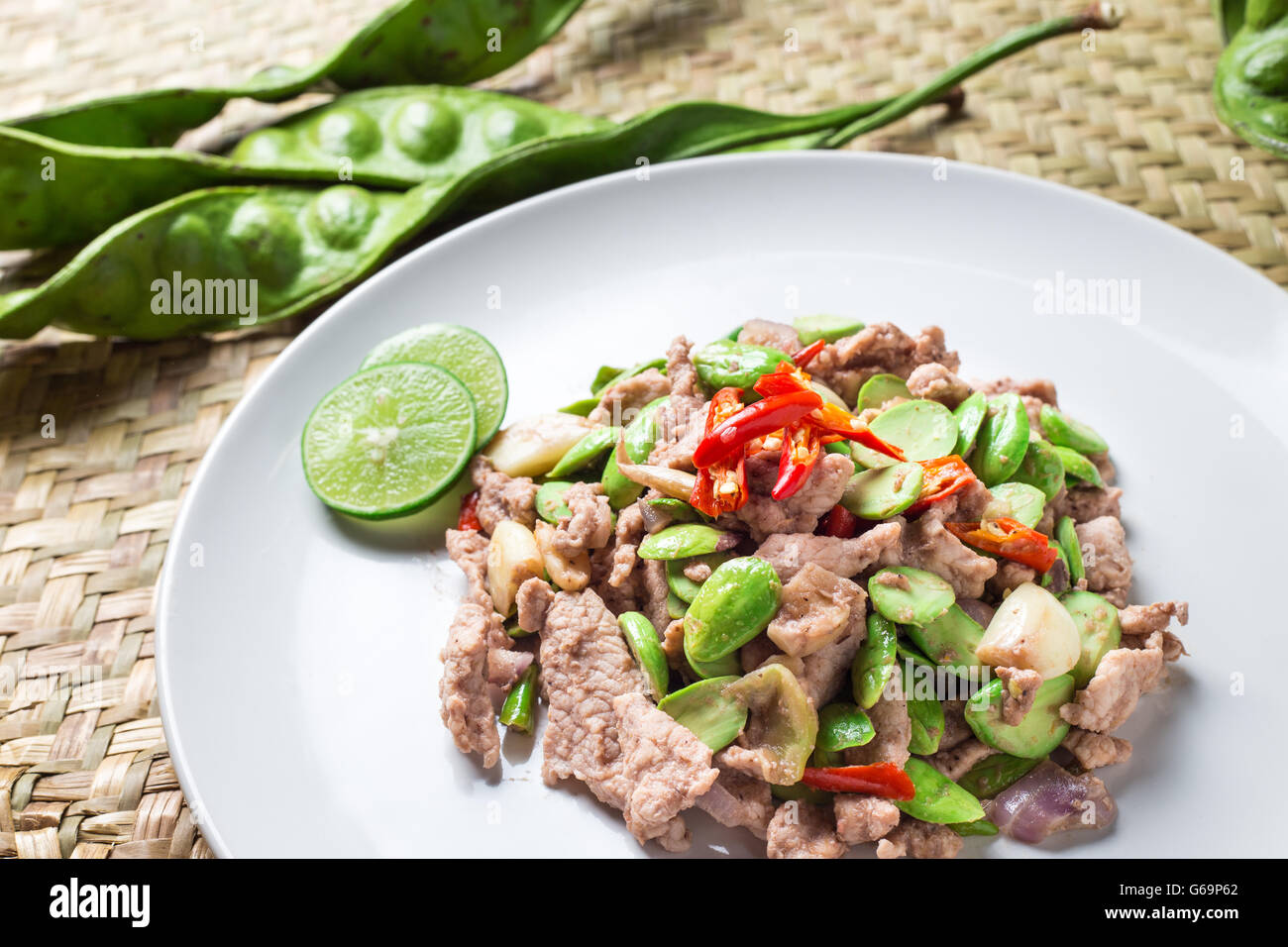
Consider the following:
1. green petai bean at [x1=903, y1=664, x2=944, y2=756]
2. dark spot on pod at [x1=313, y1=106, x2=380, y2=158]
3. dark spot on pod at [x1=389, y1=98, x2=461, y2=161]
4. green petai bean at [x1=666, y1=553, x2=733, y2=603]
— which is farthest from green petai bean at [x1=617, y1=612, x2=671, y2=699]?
dark spot on pod at [x1=313, y1=106, x2=380, y2=158]

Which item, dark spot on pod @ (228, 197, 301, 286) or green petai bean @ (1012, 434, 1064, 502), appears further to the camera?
dark spot on pod @ (228, 197, 301, 286)

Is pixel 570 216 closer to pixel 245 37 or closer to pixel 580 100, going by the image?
pixel 580 100

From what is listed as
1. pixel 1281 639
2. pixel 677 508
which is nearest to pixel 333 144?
pixel 677 508

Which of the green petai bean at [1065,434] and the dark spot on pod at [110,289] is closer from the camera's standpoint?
the green petai bean at [1065,434]

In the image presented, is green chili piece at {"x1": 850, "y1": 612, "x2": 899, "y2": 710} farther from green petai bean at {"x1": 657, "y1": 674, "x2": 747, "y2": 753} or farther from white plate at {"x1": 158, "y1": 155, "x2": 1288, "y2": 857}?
white plate at {"x1": 158, "y1": 155, "x2": 1288, "y2": 857}

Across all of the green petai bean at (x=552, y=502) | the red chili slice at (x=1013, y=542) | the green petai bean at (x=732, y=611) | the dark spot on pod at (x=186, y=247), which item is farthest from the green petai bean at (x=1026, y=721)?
the dark spot on pod at (x=186, y=247)

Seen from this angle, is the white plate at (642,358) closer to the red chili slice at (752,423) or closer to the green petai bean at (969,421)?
the green petai bean at (969,421)
